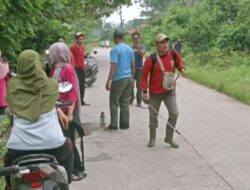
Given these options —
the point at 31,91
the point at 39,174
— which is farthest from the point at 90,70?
the point at 39,174

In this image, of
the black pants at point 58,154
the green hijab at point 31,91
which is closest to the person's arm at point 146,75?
the black pants at point 58,154

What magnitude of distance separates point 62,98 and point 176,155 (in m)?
2.87

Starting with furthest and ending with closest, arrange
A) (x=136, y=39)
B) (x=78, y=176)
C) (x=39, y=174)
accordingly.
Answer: (x=136, y=39) < (x=78, y=176) < (x=39, y=174)

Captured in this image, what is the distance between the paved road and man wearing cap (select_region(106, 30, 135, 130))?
487 millimetres

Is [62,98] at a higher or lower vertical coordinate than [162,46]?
lower

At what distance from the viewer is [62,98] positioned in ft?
20.0

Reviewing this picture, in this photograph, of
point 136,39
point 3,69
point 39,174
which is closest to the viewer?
point 39,174

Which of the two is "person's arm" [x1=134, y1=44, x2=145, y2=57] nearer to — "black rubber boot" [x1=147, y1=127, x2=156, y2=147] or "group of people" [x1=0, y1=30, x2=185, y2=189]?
"group of people" [x1=0, y1=30, x2=185, y2=189]

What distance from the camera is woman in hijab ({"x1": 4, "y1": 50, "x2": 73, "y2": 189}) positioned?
438 centimetres

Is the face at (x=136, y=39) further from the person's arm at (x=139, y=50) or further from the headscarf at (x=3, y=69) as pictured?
the headscarf at (x=3, y=69)

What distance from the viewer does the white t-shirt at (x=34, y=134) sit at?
4.40 metres

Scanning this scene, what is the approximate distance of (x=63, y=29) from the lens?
13.4 meters

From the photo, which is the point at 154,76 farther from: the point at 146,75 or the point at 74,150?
the point at 74,150

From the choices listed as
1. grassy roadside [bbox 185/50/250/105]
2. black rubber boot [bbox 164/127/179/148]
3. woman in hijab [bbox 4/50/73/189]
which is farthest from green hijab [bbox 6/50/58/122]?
grassy roadside [bbox 185/50/250/105]
